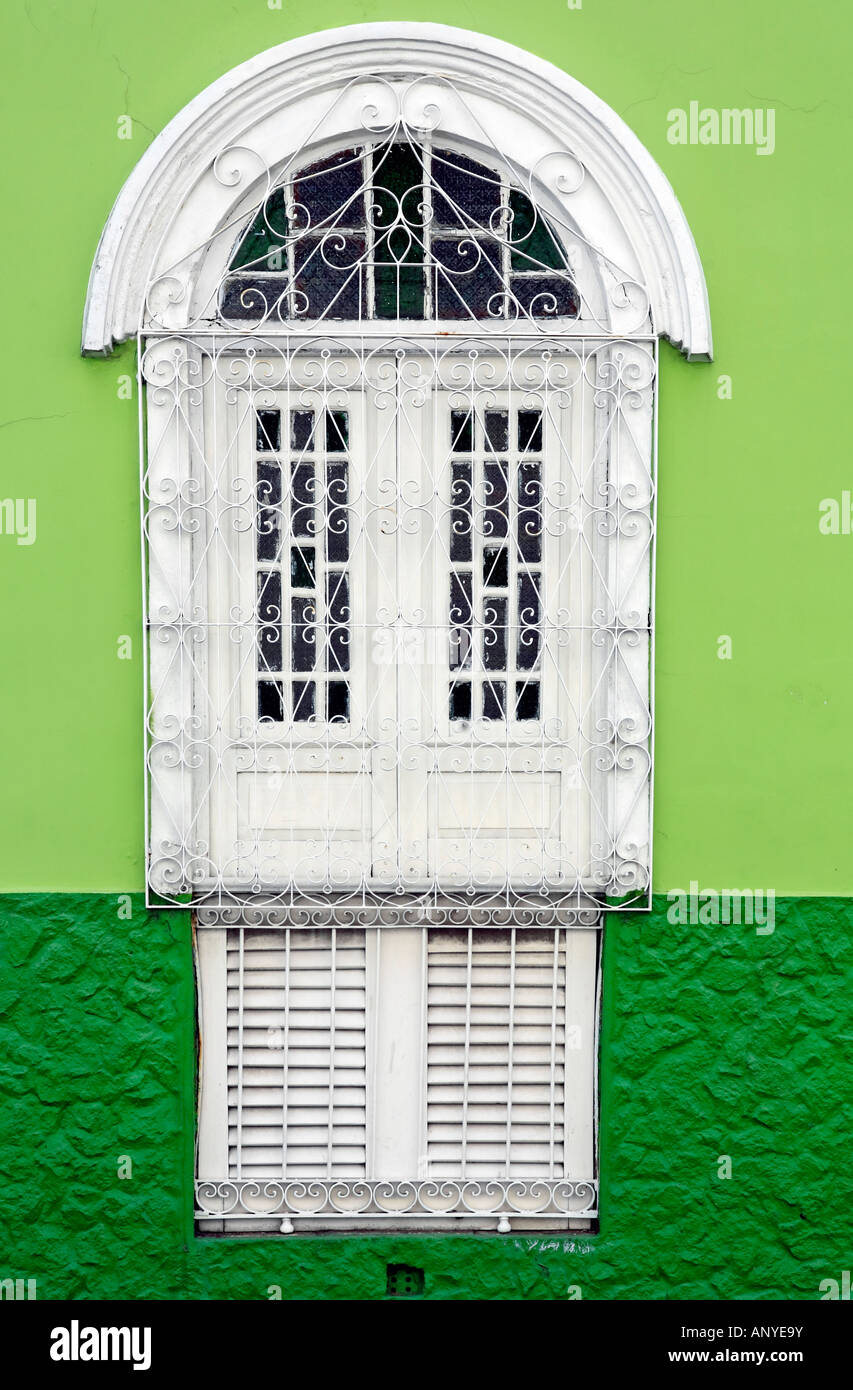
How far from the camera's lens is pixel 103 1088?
371 centimetres

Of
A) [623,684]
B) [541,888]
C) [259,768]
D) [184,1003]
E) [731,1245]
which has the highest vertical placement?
[623,684]

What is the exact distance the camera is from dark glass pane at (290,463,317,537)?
12.2 feet

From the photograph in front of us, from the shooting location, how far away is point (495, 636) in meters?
3.77

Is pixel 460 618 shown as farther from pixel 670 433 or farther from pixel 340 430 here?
pixel 670 433

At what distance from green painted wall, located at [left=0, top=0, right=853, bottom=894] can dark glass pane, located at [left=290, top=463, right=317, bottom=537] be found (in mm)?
541

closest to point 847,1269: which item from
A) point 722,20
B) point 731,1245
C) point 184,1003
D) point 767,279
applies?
point 731,1245

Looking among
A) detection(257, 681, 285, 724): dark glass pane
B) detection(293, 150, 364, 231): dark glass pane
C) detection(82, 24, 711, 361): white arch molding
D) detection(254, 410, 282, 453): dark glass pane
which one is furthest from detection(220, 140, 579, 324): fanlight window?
detection(257, 681, 285, 724): dark glass pane

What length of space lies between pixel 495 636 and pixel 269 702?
83 cm

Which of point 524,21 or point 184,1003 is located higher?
point 524,21

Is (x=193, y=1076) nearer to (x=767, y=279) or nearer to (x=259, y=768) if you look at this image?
(x=259, y=768)

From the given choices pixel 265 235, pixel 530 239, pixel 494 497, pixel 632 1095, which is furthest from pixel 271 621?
pixel 632 1095

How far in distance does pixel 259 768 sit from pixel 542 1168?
5.69ft

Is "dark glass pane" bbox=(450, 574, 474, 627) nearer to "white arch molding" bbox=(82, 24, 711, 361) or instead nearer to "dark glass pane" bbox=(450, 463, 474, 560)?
"dark glass pane" bbox=(450, 463, 474, 560)
